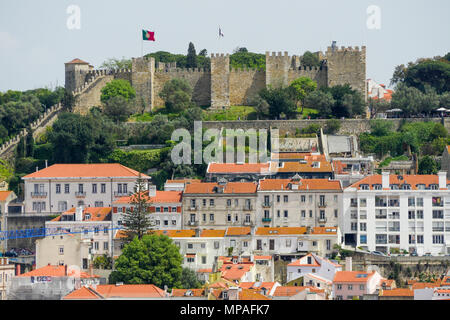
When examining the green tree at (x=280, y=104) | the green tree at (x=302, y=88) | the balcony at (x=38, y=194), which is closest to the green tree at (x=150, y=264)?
the balcony at (x=38, y=194)

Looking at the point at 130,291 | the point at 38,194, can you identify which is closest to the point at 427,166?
the point at 38,194

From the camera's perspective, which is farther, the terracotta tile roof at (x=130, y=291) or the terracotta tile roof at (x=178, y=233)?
the terracotta tile roof at (x=178, y=233)

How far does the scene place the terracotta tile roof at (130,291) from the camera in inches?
1238

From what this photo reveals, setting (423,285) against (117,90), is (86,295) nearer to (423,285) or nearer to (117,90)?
(423,285)

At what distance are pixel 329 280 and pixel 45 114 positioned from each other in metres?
30.7

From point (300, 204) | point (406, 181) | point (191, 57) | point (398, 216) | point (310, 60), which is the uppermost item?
point (191, 57)

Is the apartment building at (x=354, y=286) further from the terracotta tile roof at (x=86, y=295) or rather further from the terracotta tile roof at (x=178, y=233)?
the terracotta tile roof at (x=86, y=295)

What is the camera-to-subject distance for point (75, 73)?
67.1 meters

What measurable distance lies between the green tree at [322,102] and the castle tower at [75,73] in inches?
680

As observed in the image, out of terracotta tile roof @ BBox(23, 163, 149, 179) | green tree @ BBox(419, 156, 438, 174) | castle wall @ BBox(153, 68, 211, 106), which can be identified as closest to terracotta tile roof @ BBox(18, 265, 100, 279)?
terracotta tile roof @ BBox(23, 163, 149, 179)

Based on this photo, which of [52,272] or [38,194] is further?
[38,194]

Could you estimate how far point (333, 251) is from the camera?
40.2 meters

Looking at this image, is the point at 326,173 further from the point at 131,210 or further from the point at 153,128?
the point at 153,128

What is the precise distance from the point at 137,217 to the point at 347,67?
25.8 m
